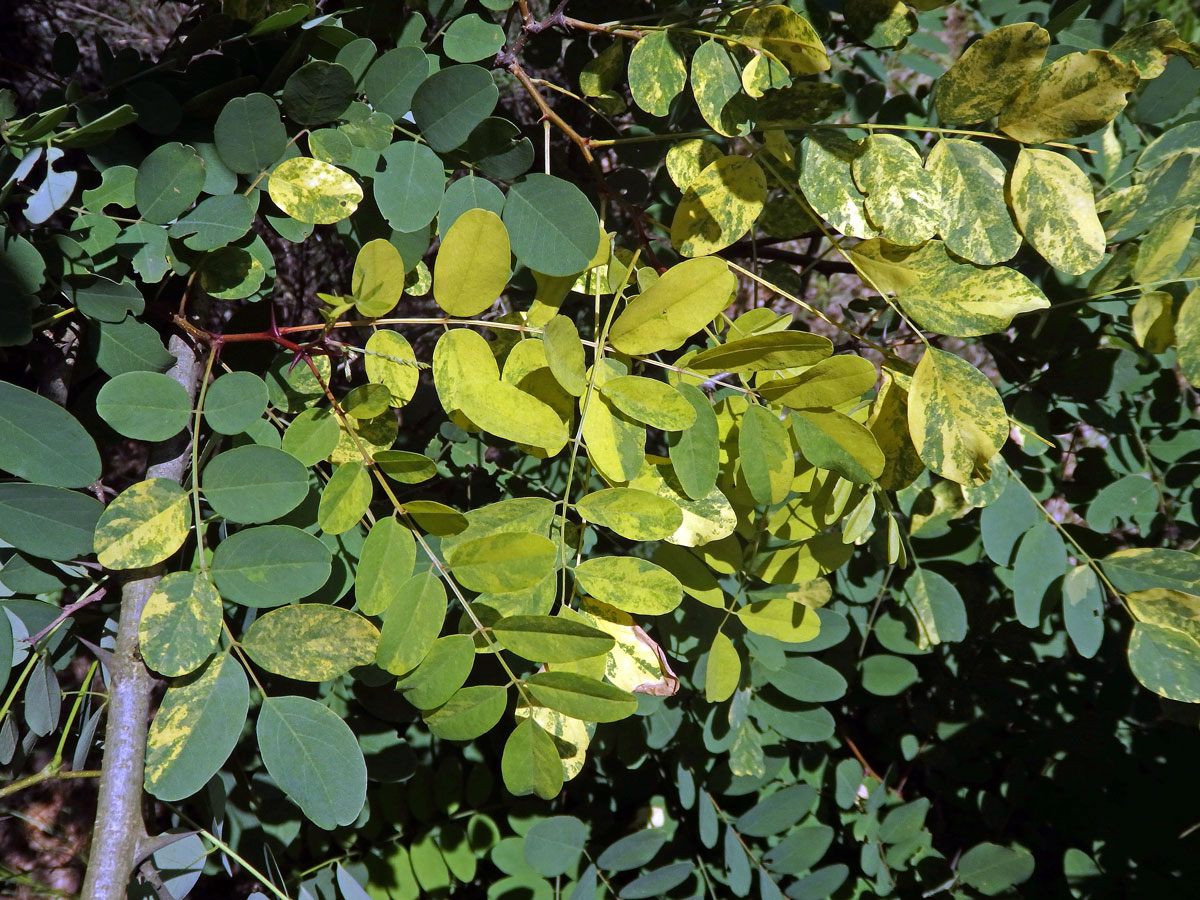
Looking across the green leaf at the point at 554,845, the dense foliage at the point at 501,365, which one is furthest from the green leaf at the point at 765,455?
the green leaf at the point at 554,845

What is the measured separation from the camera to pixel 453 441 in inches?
49.1

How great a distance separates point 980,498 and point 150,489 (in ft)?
3.05

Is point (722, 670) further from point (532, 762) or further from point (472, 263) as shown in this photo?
point (472, 263)

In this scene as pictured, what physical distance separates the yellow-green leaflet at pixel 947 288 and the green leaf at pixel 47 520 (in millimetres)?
803

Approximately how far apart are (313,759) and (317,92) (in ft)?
2.10

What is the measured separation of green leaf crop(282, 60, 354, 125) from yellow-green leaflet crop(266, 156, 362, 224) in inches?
1.9

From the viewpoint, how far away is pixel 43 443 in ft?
2.32

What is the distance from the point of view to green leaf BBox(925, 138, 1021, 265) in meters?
0.74

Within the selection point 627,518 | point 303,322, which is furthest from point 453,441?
point 627,518

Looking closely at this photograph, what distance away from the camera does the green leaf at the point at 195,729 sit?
70 cm

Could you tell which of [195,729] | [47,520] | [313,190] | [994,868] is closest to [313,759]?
[195,729]

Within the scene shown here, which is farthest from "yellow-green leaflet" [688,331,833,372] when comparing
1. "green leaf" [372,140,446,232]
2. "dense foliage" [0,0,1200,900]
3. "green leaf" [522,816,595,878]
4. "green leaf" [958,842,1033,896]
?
"green leaf" [958,842,1033,896]

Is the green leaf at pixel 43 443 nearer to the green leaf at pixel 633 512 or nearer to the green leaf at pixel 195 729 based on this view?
the green leaf at pixel 195 729

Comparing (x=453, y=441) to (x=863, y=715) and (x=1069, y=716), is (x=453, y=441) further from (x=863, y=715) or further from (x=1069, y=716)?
(x=1069, y=716)
